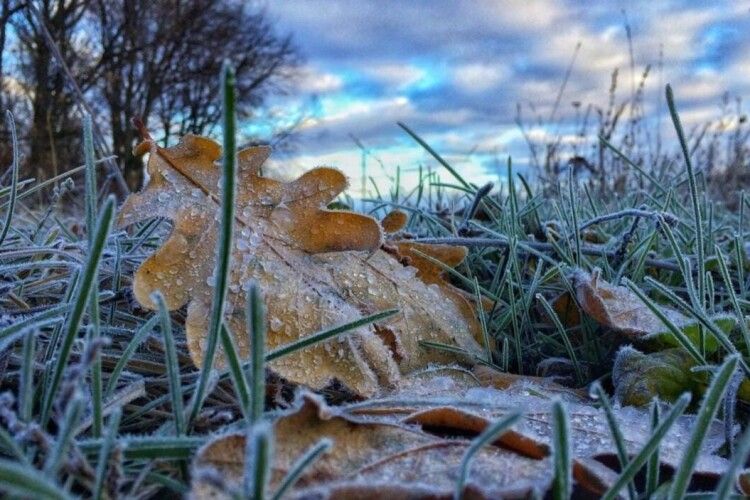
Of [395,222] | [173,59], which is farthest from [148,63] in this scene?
[395,222]

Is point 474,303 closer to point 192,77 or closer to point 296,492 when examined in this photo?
point 296,492

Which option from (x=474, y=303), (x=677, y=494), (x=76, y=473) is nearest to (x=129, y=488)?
(x=76, y=473)

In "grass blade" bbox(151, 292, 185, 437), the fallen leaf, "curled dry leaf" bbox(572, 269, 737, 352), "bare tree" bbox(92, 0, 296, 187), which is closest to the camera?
"grass blade" bbox(151, 292, 185, 437)

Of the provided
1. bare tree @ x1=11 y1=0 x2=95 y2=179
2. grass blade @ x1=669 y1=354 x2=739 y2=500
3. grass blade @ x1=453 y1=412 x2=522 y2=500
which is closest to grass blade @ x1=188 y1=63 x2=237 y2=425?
grass blade @ x1=453 y1=412 x2=522 y2=500

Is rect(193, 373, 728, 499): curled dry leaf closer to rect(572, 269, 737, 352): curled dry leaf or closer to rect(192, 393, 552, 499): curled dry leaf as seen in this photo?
rect(192, 393, 552, 499): curled dry leaf

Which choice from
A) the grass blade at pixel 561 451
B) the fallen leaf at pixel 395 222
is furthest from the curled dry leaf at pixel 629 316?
the grass blade at pixel 561 451

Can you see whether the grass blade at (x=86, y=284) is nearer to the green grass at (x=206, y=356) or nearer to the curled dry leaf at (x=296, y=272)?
the green grass at (x=206, y=356)
